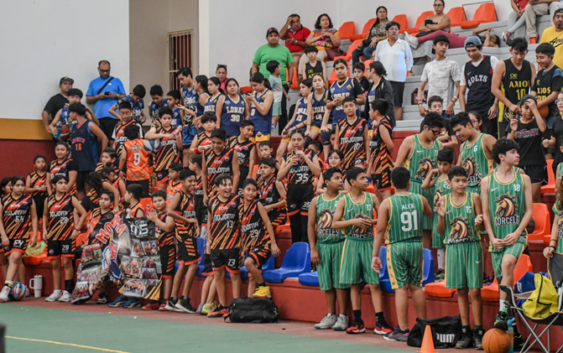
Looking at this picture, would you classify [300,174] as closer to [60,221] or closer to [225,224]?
[225,224]

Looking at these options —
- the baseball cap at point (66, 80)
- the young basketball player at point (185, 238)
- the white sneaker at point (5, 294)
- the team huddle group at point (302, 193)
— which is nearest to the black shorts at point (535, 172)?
the team huddle group at point (302, 193)

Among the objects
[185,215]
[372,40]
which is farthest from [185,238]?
[372,40]

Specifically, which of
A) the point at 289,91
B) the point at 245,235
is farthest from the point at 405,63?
the point at 245,235

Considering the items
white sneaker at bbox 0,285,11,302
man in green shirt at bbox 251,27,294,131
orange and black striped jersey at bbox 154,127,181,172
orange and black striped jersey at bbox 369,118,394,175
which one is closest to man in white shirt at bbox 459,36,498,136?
orange and black striped jersey at bbox 369,118,394,175

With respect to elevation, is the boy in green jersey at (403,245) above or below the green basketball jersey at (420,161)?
below

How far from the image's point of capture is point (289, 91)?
16969 millimetres

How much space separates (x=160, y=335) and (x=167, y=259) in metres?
2.54

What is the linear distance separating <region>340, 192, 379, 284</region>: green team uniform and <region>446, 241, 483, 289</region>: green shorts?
1.29 m

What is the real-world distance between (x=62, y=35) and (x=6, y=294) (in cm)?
618

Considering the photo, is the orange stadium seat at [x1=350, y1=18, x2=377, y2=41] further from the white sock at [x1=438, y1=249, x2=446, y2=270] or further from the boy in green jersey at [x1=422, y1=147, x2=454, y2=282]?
the white sock at [x1=438, y1=249, x2=446, y2=270]

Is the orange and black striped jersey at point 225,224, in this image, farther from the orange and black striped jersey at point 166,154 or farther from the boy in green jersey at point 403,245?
the orange and black striped jersey at point 166,154

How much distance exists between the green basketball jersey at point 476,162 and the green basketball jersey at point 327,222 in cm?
153

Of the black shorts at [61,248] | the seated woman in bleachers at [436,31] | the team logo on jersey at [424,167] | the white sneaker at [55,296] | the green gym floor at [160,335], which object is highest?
the seated woman in bleachers at [436,31]

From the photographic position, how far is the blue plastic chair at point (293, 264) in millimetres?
10328
